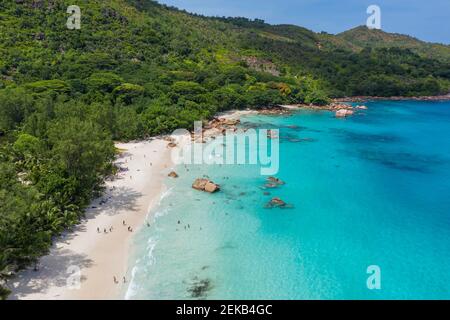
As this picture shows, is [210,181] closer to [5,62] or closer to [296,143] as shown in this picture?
[296,143]

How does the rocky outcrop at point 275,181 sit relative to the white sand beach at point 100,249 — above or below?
above

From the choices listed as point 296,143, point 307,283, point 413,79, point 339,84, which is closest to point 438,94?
point 413,79

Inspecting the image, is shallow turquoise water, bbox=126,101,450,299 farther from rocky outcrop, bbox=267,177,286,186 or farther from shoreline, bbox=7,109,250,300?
shoreline, bbox=7,109,250,300

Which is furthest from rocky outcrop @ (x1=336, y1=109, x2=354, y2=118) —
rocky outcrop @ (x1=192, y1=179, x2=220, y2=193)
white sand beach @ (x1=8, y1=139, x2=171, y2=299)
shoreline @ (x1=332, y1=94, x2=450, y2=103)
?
white sand beach @ (x1=8, y1=139, x2=171, y2=299)

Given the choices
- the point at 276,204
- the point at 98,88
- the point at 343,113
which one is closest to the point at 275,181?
the point at 276,204

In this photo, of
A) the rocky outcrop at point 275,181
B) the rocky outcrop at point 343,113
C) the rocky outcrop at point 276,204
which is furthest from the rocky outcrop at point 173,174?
the rocky outcrop at point 343,113

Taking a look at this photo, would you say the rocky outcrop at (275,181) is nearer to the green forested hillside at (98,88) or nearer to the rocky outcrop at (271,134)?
the green forested hillside at (98,88)
